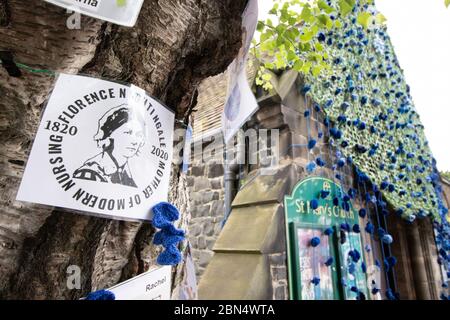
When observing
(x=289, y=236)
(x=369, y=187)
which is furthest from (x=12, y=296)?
(x=369, y=187)

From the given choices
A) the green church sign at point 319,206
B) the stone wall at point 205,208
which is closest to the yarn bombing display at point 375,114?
the green church sign at point 319,206

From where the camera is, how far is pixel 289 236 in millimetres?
3146

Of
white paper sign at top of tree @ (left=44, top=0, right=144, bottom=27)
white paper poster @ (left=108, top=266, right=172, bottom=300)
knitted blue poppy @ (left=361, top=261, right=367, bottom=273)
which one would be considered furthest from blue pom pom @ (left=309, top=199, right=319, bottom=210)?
white paper sign at top of tree @ (left=44, top=0, right=144, bottom=27)

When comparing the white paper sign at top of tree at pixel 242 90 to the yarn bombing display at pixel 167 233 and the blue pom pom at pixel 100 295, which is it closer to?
the yarn bombing display at pixel 167 233

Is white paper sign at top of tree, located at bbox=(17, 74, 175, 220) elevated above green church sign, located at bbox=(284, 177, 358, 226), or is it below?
below

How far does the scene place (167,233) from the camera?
868 mm

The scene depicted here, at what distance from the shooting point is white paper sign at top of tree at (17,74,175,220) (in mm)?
702

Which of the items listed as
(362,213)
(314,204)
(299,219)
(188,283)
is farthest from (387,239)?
(188,283)

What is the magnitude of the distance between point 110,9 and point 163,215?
577mm

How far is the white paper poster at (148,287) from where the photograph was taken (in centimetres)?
82

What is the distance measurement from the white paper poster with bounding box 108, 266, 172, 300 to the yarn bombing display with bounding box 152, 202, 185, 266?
65 mm

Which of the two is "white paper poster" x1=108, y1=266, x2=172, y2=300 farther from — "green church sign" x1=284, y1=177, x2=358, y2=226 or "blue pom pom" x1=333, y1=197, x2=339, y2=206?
"blue pom pom" x1=333, y1=197, x2=339, y2=206
